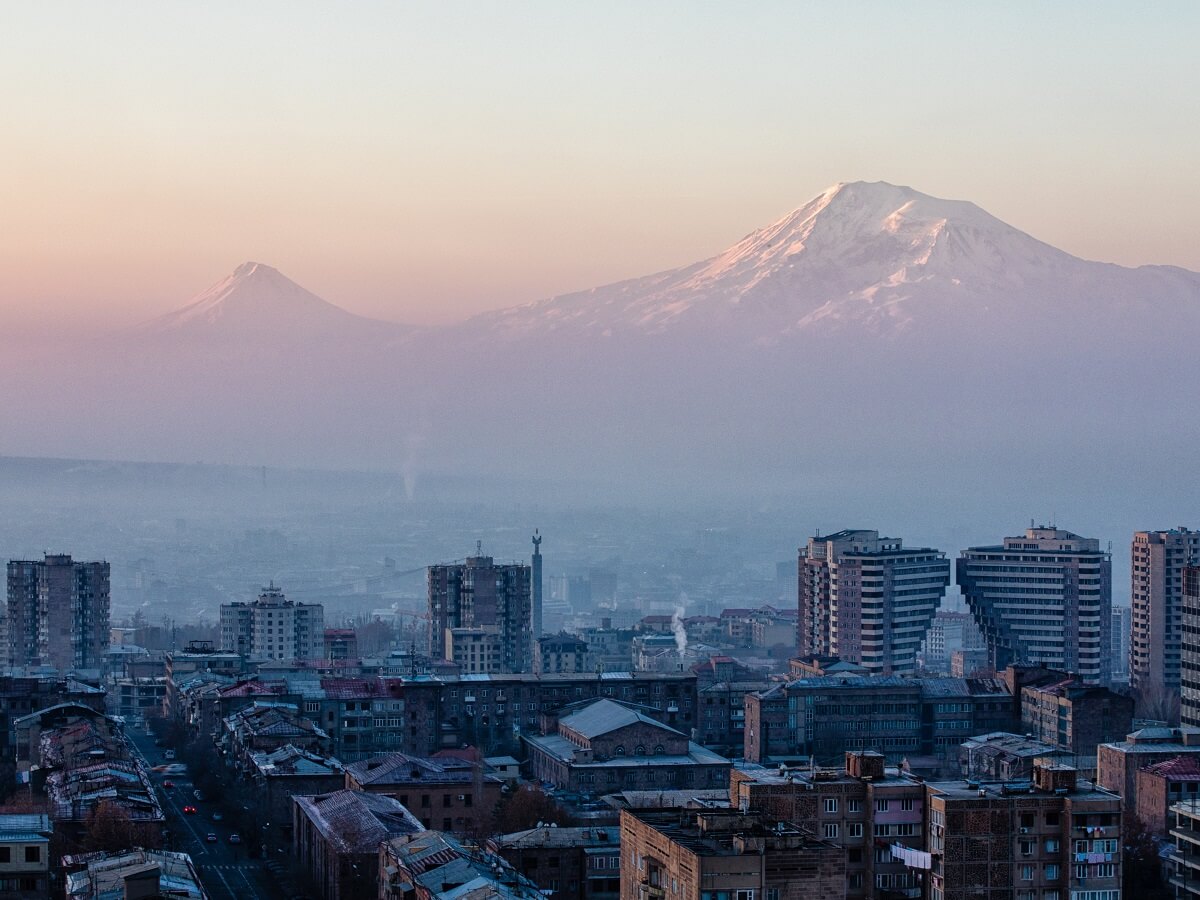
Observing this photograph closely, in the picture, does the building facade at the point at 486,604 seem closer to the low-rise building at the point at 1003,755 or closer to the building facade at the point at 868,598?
the building facade at the point at 868,598

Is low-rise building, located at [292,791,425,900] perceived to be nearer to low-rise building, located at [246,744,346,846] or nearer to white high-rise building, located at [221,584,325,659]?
low-rise building, located at [246,744,346,846]

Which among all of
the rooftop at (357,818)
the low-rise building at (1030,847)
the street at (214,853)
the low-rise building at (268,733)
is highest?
Answer: the low-rise building at (1030,847)

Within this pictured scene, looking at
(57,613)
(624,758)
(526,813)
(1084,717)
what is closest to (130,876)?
(526,813)

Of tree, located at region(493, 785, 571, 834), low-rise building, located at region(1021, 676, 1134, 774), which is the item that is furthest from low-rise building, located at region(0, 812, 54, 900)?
low-rise building, located at region(1021, 676, 1134, 774)

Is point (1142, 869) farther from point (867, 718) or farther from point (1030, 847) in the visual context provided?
point (867, 718)

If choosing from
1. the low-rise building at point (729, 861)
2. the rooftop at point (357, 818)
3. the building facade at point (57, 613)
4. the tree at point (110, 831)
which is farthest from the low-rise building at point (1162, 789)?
the building facade at point (57, 613)

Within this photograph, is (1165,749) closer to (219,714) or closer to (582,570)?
(219,714)
